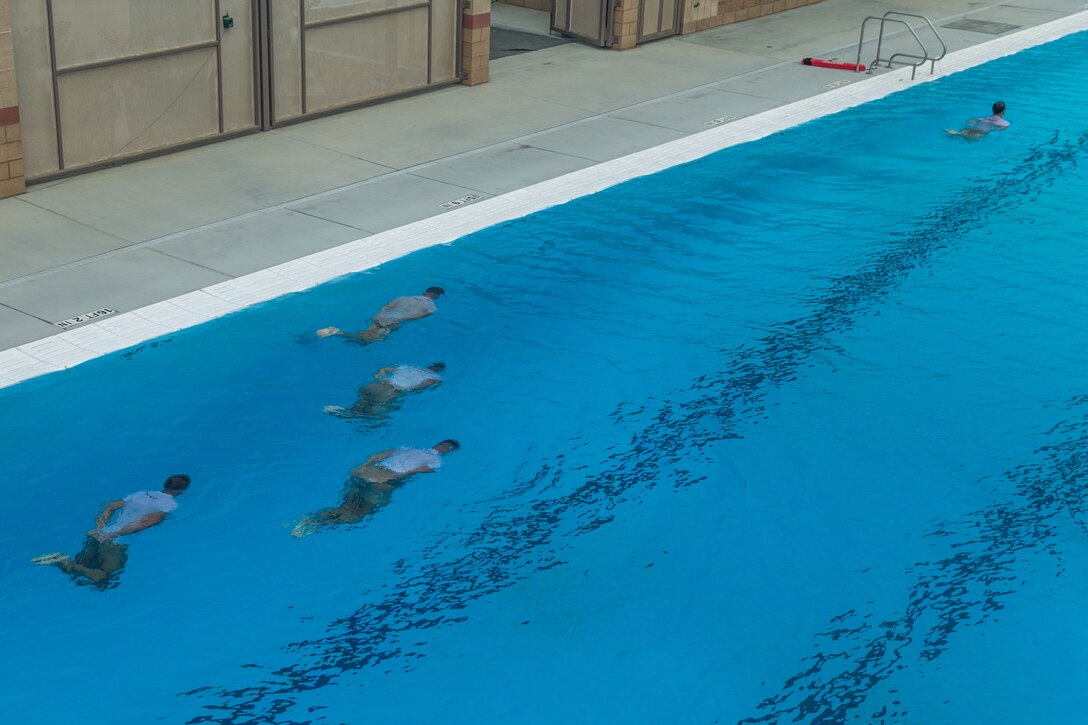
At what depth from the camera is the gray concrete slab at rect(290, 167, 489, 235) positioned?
1265cm

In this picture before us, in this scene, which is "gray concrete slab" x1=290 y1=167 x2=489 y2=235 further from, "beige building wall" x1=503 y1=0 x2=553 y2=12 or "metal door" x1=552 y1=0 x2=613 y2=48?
"beige building wall" x1=503 y1=0 x2=553 y2=12

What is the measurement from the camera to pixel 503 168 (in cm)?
1428

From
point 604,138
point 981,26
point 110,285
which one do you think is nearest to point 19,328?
point 110,285

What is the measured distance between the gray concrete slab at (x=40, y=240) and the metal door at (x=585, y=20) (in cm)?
1010

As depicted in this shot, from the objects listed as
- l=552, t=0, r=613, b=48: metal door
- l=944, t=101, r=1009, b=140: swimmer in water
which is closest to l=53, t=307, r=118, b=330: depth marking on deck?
l=552, t=0, r=613, b=48: metal door

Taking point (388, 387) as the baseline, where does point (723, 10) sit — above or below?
above

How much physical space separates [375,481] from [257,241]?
393 cm

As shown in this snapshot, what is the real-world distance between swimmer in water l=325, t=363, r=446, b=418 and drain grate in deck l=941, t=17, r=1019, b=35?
15770mm

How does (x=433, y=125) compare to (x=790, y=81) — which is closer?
(x=433, y=125)

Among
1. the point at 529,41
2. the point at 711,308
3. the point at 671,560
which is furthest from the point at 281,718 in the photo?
the point at 529,41

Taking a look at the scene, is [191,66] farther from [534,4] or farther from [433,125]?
[534,4]

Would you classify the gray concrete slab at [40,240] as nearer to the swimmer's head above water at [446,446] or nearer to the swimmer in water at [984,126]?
the swimmer's head above water at [446,446]

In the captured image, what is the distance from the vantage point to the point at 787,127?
53.9 feet

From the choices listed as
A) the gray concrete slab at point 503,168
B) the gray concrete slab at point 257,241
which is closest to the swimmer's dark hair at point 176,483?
the gray concrete slab at point 257,241
